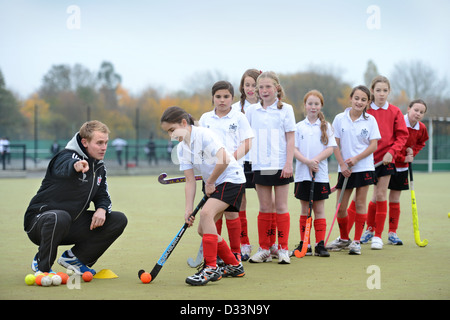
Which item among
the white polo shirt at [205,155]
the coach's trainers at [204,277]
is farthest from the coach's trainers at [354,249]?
the coach's trainers at [204,277]

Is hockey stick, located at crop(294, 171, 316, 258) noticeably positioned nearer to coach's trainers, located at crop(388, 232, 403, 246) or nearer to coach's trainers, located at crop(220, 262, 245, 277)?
coach's trainers, located at crop(220, 262, 245, 277)

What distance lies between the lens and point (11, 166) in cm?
2294

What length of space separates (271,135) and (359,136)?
1.14 meters

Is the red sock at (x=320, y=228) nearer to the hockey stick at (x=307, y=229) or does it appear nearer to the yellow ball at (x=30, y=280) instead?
the hockey stick at (x=307, y=229)

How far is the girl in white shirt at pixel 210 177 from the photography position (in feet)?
15.4

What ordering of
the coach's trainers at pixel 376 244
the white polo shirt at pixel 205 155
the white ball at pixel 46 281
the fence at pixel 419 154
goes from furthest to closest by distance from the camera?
1. the fence at pixel 419 154
2. the coach's trainers at pixel 376 244
3. the white polo shirt at pixel 205 155
4. the white ball at pixel 46 281

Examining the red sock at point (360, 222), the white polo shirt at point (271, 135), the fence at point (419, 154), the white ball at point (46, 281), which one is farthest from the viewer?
the fence at point (419, 154)

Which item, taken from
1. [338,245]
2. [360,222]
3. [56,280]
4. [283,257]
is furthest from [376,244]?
[56,280]

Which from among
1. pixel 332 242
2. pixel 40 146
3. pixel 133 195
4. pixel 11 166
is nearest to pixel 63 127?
pixel 40 146

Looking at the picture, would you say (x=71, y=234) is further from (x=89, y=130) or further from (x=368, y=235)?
(x=368, y=235)

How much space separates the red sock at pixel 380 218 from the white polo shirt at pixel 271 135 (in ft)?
5.16

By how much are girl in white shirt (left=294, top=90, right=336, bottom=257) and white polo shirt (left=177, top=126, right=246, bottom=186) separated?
1.32 meters

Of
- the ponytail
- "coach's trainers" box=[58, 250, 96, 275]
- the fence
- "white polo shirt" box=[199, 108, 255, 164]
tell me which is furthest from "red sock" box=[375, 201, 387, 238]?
the fence

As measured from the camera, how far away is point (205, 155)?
4828 millimetres
